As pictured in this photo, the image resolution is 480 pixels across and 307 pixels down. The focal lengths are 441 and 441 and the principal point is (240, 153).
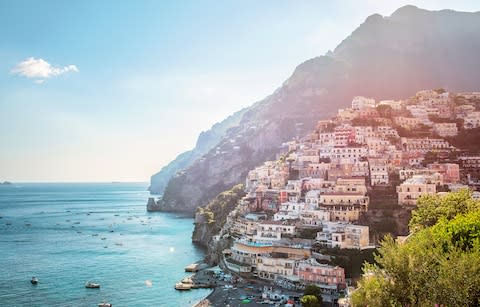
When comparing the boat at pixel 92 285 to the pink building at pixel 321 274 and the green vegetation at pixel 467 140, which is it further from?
the green vegetation at pixel 467 140

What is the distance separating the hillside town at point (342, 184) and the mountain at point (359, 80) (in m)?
63.8

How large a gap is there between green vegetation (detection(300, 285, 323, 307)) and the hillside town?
155 cm

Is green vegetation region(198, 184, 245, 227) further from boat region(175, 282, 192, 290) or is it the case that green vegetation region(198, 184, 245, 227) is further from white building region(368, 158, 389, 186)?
white building region(368, 158, 389, 186)

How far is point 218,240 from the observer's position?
73.1m

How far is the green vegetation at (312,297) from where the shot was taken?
4569 cm

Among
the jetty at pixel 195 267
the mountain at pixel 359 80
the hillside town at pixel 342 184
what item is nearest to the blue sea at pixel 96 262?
the jetty at pixel 195 267

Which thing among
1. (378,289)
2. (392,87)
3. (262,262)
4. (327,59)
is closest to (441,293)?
(378,289)

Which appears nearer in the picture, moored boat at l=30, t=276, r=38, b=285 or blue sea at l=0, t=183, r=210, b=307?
blue sea at l=0, t=183, r=210, b=307

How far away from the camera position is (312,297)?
151ft

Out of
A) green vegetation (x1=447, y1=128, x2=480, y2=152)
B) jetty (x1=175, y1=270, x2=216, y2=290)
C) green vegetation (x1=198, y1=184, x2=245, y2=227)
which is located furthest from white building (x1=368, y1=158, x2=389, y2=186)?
green vegetation (x1=198, y1=184, x2=245, y2=227)

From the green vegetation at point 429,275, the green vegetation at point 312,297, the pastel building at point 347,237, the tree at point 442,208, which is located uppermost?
the tree at point 442,208

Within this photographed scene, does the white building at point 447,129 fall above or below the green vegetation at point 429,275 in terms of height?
above

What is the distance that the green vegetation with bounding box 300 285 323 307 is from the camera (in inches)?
1799

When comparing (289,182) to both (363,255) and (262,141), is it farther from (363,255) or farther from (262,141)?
(262,141)
